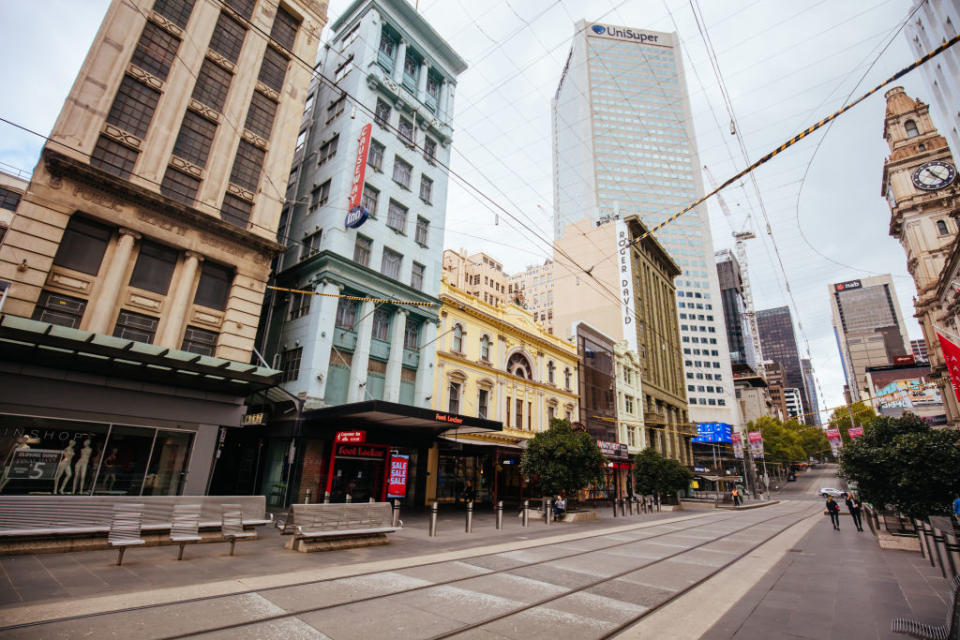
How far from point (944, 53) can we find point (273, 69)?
28571 mm

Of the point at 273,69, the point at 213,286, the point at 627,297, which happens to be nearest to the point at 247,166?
the point at 273,69

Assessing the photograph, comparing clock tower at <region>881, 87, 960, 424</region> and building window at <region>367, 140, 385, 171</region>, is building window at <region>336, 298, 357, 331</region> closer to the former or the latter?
building window at <region>367, 140, 385, 171</region>

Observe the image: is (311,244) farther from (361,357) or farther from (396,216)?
(361,357)

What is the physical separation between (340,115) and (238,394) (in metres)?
19.0

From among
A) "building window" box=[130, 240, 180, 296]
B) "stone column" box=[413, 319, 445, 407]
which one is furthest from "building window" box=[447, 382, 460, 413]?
"building window" box=[130, 240, 180, 296]

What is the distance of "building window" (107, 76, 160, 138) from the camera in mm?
17250

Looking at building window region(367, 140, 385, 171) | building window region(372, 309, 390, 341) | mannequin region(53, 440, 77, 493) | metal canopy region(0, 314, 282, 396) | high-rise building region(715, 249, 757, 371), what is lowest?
mannequin region(53, 440, 77, 493)

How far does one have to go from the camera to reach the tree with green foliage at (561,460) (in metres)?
22.0

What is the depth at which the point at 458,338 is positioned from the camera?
95.6ft

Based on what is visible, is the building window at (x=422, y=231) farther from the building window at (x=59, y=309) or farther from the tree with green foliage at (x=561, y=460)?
the building window at (x=59, y=309)

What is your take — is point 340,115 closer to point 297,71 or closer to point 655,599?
point 297,71

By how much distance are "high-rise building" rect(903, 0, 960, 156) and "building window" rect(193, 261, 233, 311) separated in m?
25.4

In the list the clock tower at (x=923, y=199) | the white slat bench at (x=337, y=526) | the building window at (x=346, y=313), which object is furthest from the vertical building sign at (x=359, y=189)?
the clock tower at (x=923, y=199)

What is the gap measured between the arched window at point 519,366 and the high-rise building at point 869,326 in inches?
7484
